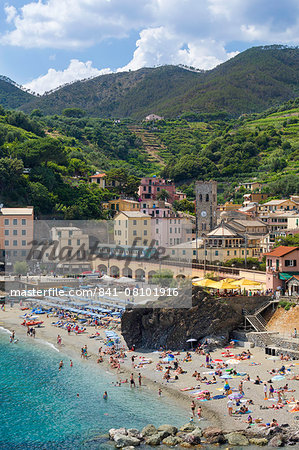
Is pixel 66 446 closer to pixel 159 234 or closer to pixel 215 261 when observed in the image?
pixel 215 261

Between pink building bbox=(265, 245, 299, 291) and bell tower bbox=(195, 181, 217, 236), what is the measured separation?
3560 centimetres

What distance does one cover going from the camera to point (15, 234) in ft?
215

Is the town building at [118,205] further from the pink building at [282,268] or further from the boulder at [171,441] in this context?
the boulder at [171,441]

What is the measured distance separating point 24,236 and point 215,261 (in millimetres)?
24016

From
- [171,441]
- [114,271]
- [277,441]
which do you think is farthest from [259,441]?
[114,271]

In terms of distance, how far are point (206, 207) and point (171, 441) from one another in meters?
56.1

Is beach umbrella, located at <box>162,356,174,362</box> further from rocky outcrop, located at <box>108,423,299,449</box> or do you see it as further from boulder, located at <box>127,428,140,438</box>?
rocky outcrop, located at <box>108,423,299,449</box>

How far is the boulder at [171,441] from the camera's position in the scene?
2419 cm

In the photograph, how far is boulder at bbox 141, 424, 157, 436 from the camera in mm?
25203

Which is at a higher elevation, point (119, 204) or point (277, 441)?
point (119, 204)

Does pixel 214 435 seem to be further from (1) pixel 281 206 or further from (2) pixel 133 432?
(1) pixel 281 206

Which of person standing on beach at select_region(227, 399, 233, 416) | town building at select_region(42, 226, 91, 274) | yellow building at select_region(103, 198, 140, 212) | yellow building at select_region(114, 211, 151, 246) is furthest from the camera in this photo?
yellow building at select_region(103, 198, 140, 212)

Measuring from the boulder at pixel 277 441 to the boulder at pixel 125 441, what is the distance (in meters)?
5.87

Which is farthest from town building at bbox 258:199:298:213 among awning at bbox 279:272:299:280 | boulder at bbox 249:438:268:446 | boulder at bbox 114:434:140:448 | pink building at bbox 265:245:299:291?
boulder at bbox 114:434:140:448
